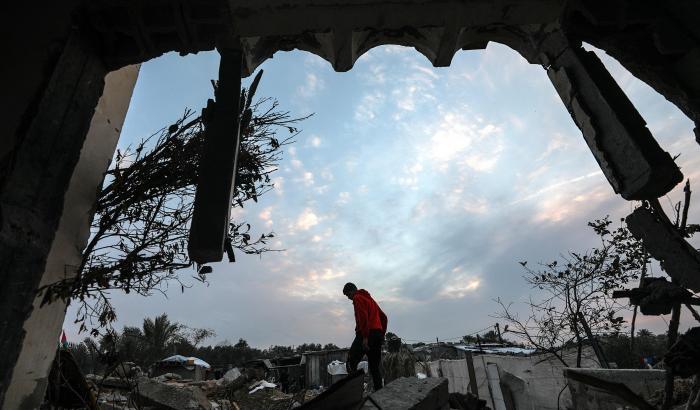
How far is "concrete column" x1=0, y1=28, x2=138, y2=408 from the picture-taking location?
6.89ft

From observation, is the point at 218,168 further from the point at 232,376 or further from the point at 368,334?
the point at 232,376

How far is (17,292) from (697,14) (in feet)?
17.1

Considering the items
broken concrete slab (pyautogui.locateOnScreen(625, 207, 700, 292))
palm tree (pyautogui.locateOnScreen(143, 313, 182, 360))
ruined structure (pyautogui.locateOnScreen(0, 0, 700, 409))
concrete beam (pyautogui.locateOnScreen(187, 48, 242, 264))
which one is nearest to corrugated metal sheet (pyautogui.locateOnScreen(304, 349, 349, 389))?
palm tree (pyautogui.locateOnScreen(143, 313, 182, 360))

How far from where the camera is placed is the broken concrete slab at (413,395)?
3.14 metres

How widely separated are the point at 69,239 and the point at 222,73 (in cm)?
173

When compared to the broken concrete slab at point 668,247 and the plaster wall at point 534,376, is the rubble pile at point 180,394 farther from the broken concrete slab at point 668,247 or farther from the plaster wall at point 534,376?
the plaster wall at point 534,376

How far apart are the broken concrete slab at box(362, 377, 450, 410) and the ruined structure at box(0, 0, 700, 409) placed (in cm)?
204

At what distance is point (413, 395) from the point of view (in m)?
3.44

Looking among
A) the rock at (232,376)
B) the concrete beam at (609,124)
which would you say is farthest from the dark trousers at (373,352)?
the rock at (232,376)

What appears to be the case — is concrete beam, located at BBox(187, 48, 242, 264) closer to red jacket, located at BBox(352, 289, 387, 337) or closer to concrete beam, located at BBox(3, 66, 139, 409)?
concrete beam, located at BBox(3, 66, 139, 409)

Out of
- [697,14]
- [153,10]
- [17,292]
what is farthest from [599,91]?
[17,292]

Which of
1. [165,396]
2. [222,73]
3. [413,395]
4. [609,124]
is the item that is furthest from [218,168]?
[165,396]

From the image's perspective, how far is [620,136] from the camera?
2609mm

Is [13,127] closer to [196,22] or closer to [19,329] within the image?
[19,329]
